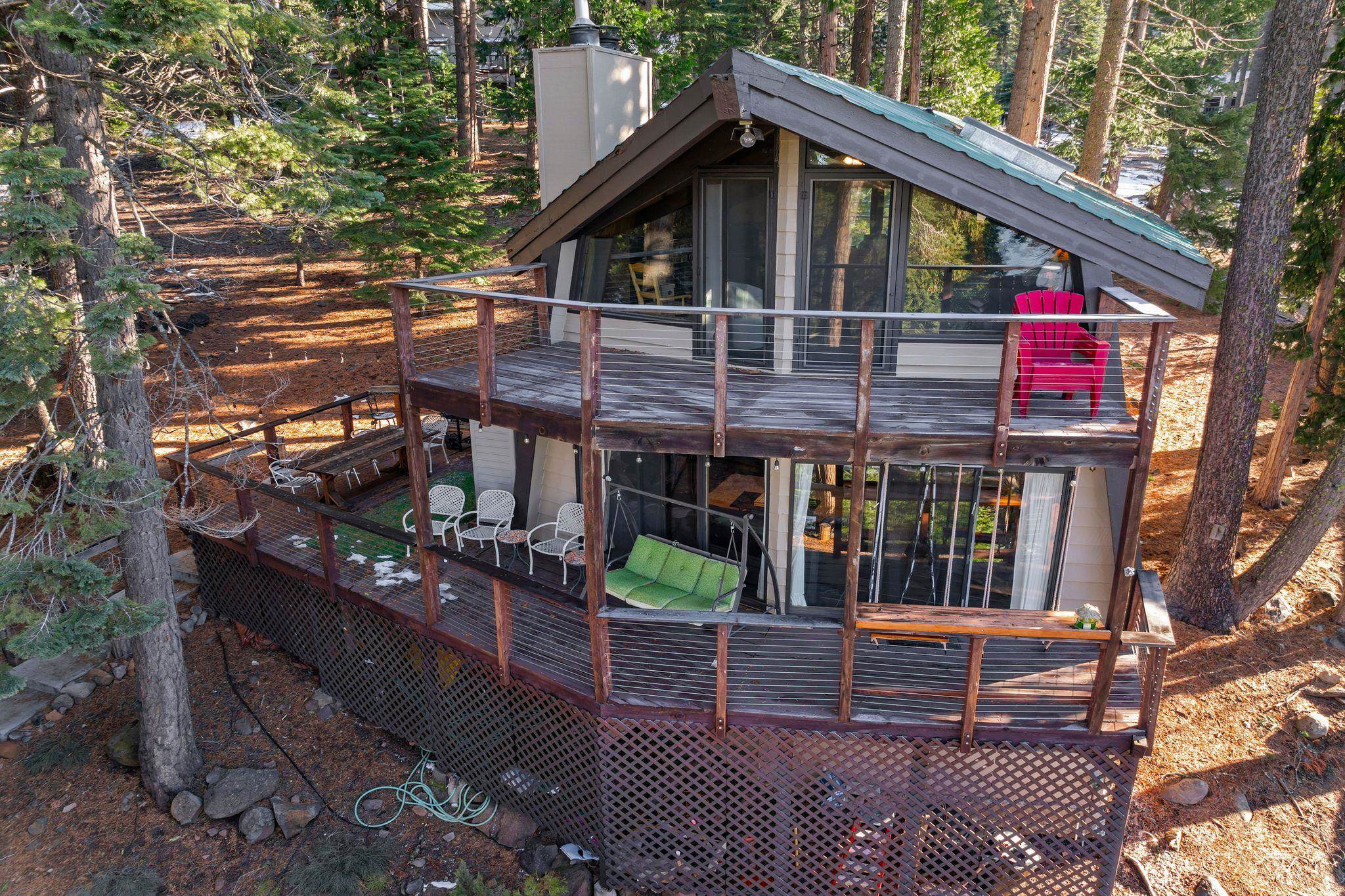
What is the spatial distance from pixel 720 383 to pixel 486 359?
2.25 meters

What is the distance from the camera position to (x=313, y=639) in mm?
9938

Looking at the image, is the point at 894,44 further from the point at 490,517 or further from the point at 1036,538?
the point at 490,517

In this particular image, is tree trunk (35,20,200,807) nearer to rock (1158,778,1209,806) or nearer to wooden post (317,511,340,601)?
wooden post (317,511,340,601)

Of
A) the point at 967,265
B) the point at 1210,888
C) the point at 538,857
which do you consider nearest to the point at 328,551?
the point at 538,857

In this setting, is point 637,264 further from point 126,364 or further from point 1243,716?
point 1243,716

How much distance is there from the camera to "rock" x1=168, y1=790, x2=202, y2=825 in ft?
26.7

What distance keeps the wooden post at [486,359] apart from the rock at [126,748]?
17.9 feet

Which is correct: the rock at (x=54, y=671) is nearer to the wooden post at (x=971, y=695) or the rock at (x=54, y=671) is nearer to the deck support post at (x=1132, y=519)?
the wooden post at (x=971, y=695)

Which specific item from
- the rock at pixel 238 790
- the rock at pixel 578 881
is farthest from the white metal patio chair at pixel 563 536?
the rock at pixel 238 790

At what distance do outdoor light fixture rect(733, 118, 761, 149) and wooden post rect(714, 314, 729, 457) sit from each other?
1919 millimetres

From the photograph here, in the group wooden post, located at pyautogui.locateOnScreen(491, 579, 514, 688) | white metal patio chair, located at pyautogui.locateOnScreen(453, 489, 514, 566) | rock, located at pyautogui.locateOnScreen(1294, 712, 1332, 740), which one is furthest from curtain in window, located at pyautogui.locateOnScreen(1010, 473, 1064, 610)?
white metal patio chair, located at pyautogui.locateOnScreen(453, 489, 514, 566)

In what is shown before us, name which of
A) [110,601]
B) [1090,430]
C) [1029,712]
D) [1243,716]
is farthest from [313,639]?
[1243,716]

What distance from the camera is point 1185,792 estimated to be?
25.8ft

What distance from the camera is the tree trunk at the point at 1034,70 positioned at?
13234 millimetres
